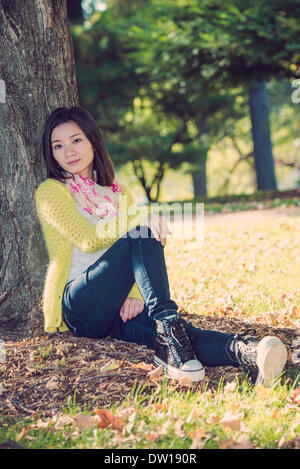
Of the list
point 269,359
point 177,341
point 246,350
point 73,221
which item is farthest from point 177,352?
point 73,221

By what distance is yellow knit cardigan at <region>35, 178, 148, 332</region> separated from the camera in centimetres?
282

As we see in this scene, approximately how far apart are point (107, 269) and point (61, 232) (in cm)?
38

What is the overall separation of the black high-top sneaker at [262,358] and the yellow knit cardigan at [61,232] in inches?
29.1

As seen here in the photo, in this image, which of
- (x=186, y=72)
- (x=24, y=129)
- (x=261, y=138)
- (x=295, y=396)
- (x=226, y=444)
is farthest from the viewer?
(x=261, y=138)

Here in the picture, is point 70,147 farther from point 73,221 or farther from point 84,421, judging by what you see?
point 84,421

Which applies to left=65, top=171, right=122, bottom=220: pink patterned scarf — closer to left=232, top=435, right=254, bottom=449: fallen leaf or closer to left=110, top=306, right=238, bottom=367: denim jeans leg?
left=110, top=306, right=238, bottom=367: denim jeans leg

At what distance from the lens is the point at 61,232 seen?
2.87m

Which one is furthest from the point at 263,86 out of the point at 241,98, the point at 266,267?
the point at 266,267

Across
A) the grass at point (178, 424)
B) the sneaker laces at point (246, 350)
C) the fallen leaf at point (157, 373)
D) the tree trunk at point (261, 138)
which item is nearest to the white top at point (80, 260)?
the fallen leaf at point (157, 373)

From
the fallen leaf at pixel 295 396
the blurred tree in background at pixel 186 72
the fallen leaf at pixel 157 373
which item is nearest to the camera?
the fallen leaf at pixel 295 396

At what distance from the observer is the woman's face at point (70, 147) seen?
9.97 ft

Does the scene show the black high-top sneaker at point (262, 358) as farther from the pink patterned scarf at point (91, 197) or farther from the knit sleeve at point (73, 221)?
the pink patterned scarf at point (91, 197)

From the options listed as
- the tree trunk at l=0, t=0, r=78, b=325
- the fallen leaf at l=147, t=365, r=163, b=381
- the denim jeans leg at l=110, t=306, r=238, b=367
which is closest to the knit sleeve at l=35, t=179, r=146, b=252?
the tree trunk at l=0, t=0, r=78, b=325

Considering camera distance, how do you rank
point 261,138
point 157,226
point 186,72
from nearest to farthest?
1. point 157,226
2. point 186,72
3. point 261,138
